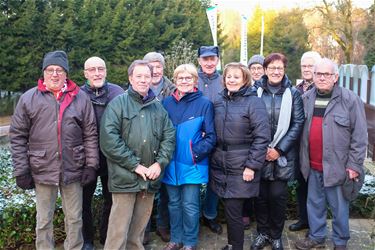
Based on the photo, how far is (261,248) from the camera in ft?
14.1

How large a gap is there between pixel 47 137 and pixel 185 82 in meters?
1.40

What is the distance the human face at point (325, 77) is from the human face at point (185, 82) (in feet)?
4.17

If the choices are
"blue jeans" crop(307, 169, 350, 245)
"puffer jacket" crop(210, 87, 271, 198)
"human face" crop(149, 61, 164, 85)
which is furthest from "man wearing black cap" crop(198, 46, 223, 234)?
"blue jeans" crop(307, 169, 350, 245)

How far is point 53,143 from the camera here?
3.64 meters

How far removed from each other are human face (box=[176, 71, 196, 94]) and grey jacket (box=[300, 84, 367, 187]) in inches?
54.3

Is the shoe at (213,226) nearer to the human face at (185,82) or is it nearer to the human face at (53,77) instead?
the human face at (185,82)

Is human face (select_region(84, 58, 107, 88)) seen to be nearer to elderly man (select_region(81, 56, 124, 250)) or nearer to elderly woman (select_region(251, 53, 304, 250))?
elderly man (select_region(81, 56, 124, 250))

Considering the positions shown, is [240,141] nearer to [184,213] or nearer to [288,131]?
[288,131]

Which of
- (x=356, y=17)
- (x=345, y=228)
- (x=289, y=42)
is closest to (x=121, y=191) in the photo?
(x=345, y=228)

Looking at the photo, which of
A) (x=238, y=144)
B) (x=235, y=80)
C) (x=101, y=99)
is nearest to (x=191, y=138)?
(x=238, y=144)

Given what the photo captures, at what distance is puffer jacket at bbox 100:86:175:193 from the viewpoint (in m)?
3.63

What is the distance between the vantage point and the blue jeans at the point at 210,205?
4.68 meters

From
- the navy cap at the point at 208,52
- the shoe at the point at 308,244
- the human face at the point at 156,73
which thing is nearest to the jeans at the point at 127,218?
the human face at the point at 156,73

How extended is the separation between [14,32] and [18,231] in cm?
1996
